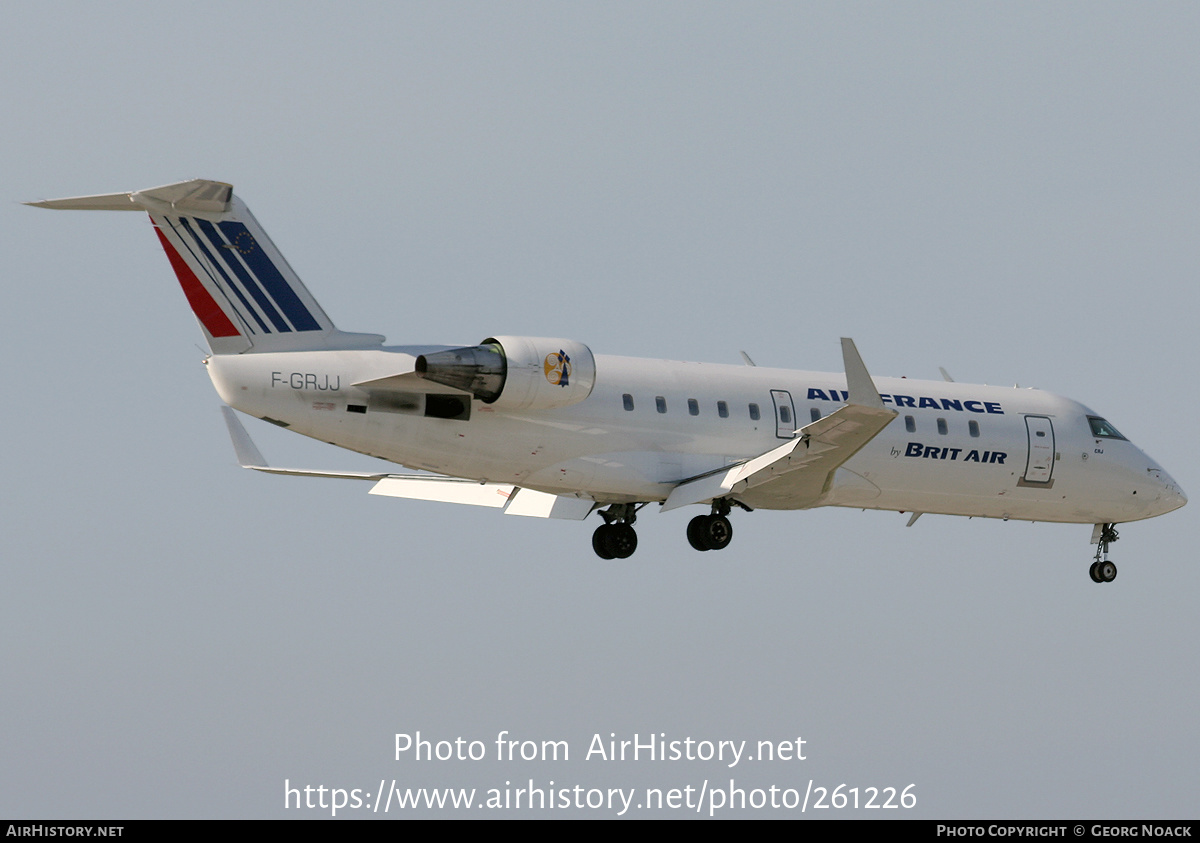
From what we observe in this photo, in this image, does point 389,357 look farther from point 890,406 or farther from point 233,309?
point 890,406

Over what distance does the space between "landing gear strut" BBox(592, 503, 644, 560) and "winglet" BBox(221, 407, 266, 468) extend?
5483 millimetres

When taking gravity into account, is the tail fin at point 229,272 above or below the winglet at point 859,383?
above

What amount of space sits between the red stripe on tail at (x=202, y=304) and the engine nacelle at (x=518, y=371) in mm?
2549

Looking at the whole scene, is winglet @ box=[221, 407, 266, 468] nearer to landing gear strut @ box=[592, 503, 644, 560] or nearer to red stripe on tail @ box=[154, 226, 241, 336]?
red stripe on tail @ box=[154, 226, 241, 336]

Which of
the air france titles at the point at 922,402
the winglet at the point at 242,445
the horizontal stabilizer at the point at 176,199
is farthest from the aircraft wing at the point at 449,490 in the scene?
the horizontal stabilizer at the point at 176,199

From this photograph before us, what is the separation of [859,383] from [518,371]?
15.0 ft

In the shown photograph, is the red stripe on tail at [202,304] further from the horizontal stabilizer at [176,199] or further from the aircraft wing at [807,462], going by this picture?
the aircraft wing at [807,462]

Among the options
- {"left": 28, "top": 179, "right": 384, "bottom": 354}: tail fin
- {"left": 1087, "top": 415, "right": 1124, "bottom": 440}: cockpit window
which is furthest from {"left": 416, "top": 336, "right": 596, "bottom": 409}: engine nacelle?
{"left": 1087, "top": 415, "right": 1124, "bottom": 440}: cockpit window

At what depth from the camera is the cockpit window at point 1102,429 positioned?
28.4 meters

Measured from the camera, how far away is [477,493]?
27078mm

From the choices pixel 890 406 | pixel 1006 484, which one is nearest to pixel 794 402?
pixel 890 406

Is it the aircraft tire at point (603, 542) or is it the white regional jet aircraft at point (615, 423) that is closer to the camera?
the white regional jet aircraft at point (615, 423)

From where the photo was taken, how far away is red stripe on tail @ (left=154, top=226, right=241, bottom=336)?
21234 millimetres

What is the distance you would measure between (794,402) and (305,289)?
785cm
